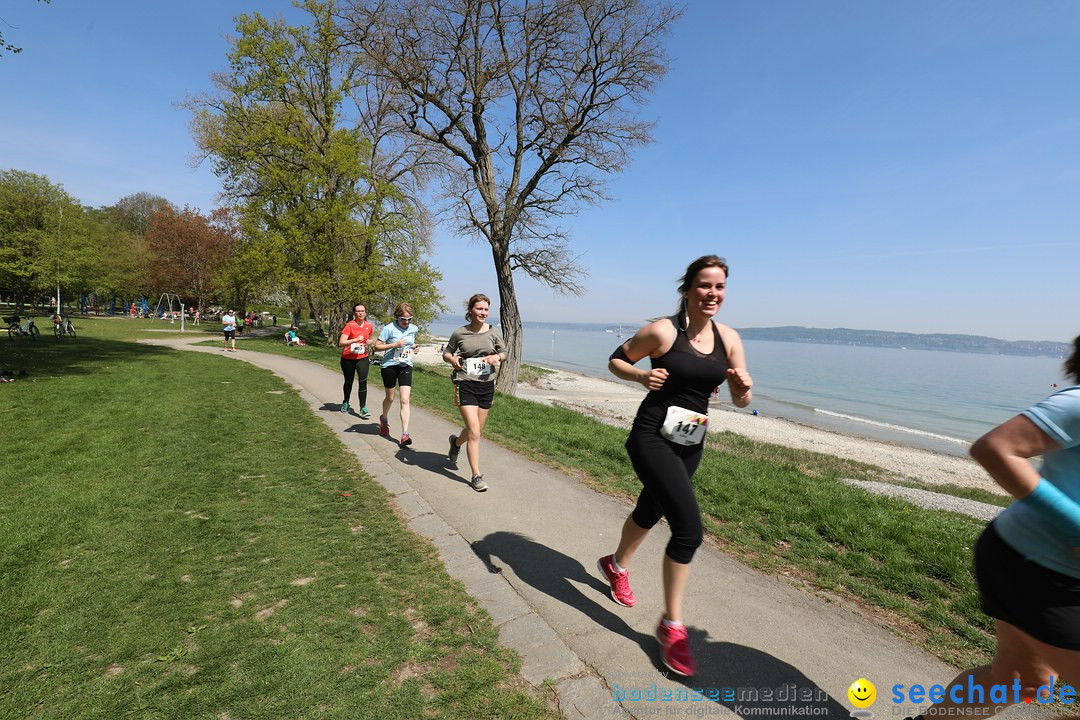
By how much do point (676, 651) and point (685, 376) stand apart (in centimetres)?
147

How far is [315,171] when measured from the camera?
22844mm

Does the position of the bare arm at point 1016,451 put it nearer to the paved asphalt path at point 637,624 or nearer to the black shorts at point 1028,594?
the black shorts at point 1028,594

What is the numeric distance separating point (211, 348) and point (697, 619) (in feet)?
79.1

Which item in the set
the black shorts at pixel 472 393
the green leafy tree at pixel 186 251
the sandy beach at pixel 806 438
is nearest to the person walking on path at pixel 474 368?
the black shorts at pixel 472 393

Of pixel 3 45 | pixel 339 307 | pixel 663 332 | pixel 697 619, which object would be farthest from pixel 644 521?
pixel 339 307

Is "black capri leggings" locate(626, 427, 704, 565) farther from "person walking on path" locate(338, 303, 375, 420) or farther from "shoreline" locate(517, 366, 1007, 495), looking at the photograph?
"shoreline" locate(517, 366, 1007, 495)

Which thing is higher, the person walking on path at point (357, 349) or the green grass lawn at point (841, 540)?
the person walking on path at point (357, 349)

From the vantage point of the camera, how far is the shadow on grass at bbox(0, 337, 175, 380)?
11.8 m

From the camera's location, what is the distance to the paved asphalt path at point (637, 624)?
2.41 m

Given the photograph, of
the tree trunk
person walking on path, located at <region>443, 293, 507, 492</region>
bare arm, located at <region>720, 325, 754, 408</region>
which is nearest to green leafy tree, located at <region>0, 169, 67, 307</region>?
the tree trunk

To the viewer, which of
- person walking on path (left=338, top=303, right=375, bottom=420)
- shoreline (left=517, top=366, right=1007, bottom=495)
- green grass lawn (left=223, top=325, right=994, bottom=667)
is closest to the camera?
green grass lawn (left=223, top=325, right=994, bottom=667)

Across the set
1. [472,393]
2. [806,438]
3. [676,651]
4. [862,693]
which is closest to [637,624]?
[676,651]

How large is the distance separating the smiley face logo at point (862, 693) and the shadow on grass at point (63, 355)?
1514 cm

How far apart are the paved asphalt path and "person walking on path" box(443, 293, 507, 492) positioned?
67 centimetres
